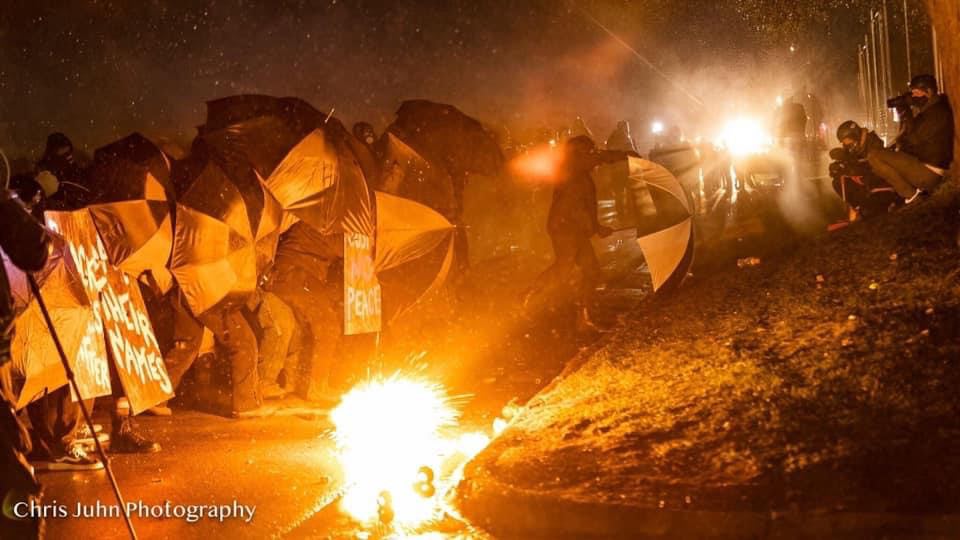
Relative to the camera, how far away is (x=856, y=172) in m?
12.3

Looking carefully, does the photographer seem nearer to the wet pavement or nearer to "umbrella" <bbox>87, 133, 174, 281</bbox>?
the wet pavement

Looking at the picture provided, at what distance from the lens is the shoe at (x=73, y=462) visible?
24.7 feet

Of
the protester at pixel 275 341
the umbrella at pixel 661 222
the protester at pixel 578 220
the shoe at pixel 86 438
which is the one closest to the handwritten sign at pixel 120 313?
the shoe at pixel 86 438

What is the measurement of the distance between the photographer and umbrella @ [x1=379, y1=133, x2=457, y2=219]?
4514mm

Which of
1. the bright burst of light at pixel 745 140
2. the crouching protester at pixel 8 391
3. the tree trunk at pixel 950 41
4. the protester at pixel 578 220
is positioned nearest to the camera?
the crouching protester at pixel 8 391

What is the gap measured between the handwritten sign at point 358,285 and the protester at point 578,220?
3053 mm

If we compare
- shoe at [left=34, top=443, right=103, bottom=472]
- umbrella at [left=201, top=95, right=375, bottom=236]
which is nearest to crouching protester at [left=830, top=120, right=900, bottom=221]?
umbrella at [left=201, top=95, right=375, bottom=236]

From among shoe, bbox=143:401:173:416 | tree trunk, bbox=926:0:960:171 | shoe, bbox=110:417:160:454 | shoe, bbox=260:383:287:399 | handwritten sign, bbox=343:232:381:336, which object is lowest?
shoe, bbox=110:417:160:454

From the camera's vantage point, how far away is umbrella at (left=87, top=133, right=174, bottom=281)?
26.3 ft

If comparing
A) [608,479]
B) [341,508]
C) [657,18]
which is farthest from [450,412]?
[657,18]

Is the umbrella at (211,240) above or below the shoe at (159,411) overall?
above

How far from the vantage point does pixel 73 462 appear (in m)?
7.62

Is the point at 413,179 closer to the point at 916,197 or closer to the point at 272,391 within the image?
the point at 272,391

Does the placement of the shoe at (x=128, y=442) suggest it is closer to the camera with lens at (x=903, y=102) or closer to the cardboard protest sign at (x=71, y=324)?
the cardboard protest sign at (x=71, y=324)
